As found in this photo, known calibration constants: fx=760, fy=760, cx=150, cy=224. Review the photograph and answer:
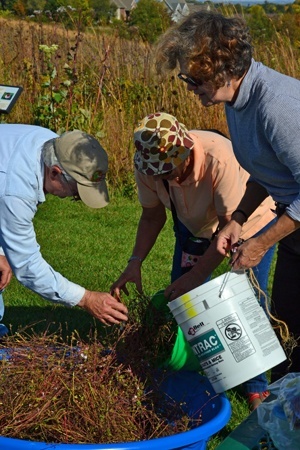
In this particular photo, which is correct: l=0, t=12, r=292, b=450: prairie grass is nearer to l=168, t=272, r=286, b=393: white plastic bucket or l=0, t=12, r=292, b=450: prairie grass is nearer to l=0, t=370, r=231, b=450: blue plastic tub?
l=0, t=370, r=231, b=450: blue plastic tub

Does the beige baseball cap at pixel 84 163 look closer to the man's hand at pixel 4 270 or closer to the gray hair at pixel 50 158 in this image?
the gray hair at pixel 50 158

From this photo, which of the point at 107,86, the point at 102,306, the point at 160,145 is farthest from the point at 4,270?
the point at 107,86

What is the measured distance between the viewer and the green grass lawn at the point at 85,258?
14.9ft

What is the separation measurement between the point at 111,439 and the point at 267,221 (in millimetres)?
1326

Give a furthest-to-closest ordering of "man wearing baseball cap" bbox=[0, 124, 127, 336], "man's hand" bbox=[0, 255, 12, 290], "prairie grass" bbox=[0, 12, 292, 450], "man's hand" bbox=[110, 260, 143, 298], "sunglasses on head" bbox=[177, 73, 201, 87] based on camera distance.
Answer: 1. "prairie grass" bbox=[0, 12, 292, 450]
2. "man's hand" bbox=[0, 255, 12, 290]
3. "man's hand" bbox=[110, 260, 143, 298]
4. "man wearing baseball cap" bbox=[0, 124, 127, 336]
5. "sunglasses on head" bbox=[177, 73, 201, 87]

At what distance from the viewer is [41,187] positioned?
115 inches

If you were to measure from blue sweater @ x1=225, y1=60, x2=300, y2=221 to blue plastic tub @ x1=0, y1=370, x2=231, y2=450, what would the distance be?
0.76 meters

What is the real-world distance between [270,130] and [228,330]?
70cm

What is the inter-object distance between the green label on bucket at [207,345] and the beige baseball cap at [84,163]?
2.30 feet

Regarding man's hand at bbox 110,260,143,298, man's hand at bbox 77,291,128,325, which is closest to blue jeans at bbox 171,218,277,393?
man's hand at bbox 110,260,143,298

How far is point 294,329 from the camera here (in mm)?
3230

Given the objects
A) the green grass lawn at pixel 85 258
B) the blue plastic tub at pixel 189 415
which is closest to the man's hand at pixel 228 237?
the blue plastic tub at pixel 189 415

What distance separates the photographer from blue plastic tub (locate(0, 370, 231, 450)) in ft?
7.75

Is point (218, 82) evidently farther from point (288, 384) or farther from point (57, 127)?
point (57, 127)
